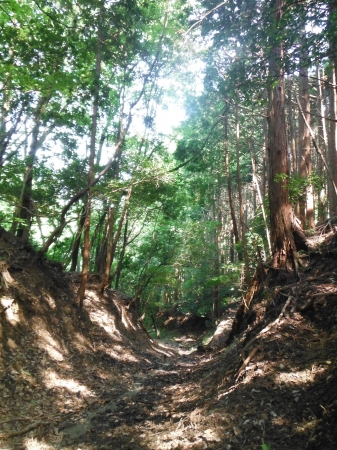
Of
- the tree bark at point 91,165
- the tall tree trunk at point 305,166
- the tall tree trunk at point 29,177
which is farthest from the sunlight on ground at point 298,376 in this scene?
the tall tree trunk at point 29,177

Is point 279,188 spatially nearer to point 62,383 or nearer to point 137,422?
point 137,422

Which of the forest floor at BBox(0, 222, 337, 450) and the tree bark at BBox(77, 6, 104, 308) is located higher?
the tree bark at BBox(77, 6, 104, 308)

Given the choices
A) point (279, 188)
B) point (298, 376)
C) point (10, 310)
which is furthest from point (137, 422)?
point (279, 188)

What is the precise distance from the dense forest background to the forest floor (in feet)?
4.04

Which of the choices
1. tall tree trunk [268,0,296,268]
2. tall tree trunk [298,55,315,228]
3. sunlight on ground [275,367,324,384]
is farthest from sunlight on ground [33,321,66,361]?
tall tree trunk [298,55,315,228]

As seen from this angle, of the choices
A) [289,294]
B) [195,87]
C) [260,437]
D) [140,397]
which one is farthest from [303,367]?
[195,87]

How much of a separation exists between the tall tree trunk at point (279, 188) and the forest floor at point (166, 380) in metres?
0.64

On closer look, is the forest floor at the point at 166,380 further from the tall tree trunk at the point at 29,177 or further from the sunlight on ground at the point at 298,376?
the tall tree trunk at the point at 29,177

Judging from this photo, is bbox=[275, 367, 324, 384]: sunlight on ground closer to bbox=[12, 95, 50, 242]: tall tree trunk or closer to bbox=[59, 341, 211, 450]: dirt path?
bbox=[59, 341, 211, 450]: dirt path

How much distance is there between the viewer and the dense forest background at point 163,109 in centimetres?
629

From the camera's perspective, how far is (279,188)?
8273 mm

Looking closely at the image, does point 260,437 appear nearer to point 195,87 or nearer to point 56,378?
point 56,378

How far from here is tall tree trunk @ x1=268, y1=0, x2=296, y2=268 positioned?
8094 mm

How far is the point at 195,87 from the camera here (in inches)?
552
